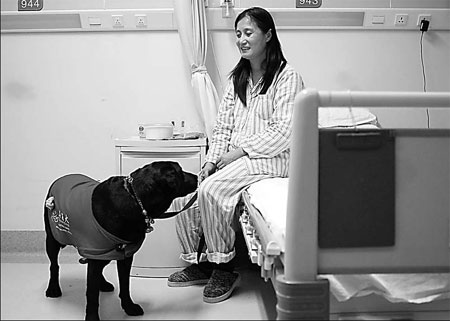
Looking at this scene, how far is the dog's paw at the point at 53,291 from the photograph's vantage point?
6.76 ft

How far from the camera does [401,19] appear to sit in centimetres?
288

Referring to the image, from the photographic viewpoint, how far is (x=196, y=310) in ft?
6.61

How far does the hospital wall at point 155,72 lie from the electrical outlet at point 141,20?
1.8 inches

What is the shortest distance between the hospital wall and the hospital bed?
5.28 feet

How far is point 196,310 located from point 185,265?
502 millimetres

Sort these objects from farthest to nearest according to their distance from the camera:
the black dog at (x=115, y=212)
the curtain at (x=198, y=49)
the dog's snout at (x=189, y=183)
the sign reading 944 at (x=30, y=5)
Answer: the sign reading 944 at (x=30, y=5) → the curtain at (x=198, y=49) → the dog's snout at (x=189, y=183) → the black dog at (x=115, y=212)

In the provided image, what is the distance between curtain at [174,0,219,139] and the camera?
2740 mm

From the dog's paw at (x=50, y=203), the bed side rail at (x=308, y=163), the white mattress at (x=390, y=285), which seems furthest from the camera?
the dog's paw at (x=50, y=203)

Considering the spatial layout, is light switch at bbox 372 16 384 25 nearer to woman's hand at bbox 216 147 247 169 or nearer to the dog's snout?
woman's hand at bbox 216 147 247 169

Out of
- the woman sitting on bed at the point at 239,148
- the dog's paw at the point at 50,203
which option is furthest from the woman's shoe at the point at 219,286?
the dog's paw at the point at 50,203

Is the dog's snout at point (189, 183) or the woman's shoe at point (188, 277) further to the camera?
the woman's shoe at point (188, 277)

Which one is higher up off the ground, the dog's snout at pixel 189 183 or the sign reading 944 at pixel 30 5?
the sign reading 944 at pixel 30 5

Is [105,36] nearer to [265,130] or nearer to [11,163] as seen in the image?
[265,130]

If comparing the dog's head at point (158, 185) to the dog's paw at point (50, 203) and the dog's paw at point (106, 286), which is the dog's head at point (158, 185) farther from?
the dog's paw at point (106, 286)
